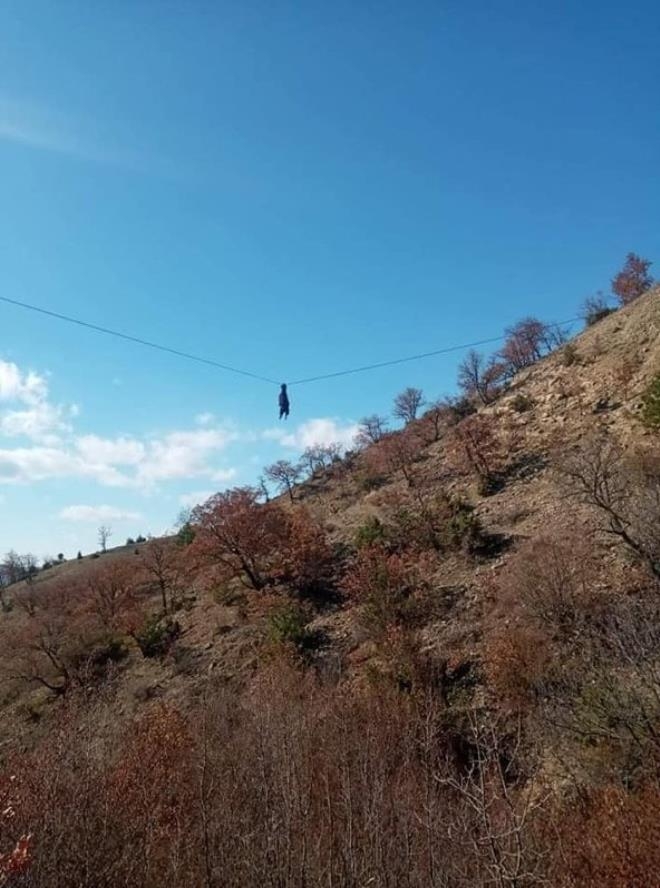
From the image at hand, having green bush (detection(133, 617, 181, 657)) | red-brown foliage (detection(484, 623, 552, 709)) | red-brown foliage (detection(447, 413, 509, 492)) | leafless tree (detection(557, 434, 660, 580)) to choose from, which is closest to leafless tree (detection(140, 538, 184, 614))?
green bush (detection(133, 617, 181, 657))

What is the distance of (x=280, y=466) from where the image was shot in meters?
57.2

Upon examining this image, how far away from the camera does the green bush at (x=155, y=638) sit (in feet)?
102

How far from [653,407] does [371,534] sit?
16.1m

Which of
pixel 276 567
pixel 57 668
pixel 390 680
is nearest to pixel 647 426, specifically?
pixel 390 680

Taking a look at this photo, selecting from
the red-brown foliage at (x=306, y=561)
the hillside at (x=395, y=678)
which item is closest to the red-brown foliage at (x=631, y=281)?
the hillside at (x=395, y=678)

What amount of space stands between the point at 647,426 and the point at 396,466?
19.9 metres

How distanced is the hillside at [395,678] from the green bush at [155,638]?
0.42 ft

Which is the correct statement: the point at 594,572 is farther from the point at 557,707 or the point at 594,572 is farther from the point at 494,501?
the point at 494,501

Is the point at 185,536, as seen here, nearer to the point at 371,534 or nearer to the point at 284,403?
the point at 371,534

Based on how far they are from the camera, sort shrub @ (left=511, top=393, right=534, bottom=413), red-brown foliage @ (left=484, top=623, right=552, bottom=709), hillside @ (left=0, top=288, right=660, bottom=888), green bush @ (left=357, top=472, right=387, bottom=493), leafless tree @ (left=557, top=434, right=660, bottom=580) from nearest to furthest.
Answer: hillside @ (left=0, top=288, right=660, bottom=888), red-brown foliage @ (left=484, top=623, right=552, bottom=709), leafless tree @ (left=557, top=434, right=660, bottom=580), shrub @ (left=511, top=393, right=534, bottom=413), green bush @ (left=357, top=472, right=387, bottom=493)

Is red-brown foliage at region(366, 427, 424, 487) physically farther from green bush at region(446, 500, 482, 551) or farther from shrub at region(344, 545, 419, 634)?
shrub at region(344, 545, 419, 634)

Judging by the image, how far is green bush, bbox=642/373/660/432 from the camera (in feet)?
93.0

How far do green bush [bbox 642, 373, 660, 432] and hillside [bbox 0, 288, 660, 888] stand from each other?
1.36 metres

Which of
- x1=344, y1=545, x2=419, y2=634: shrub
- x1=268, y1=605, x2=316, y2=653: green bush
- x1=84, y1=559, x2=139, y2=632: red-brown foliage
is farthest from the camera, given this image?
x1=84, y1=559, x2=139, y2=632: red-brown foliage
